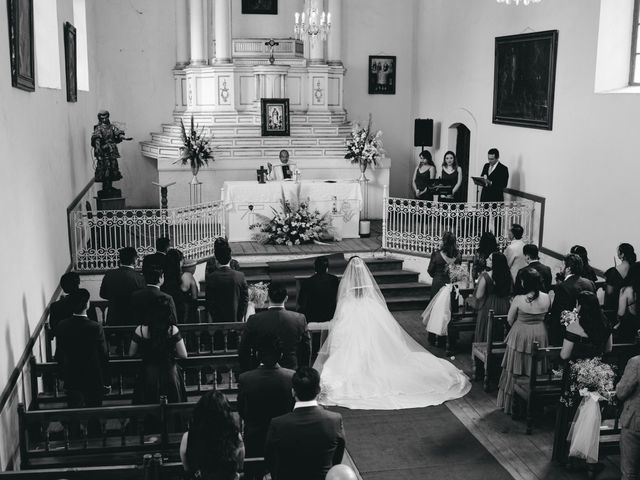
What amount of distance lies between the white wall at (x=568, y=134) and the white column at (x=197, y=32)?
5.63 m

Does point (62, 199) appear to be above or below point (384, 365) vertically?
above

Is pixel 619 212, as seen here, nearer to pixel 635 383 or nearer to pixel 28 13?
pixel 635 383

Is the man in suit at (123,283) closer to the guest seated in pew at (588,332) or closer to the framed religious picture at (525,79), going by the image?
the guest seated in pew at (588,332)

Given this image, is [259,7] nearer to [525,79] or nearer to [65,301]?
[525,79]

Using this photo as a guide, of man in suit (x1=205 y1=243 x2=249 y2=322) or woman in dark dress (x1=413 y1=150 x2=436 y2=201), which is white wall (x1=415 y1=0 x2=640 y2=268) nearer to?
woman in dark dress (x1=413 y1=150 x2=436 y2=201)

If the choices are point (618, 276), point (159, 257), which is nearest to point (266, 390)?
point (159, 257)

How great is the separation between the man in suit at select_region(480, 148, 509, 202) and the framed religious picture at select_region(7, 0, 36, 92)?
805 cm

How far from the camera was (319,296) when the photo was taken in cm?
885

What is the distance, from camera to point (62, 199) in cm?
1082

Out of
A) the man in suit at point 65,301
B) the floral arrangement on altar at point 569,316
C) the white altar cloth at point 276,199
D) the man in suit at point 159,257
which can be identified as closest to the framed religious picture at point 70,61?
the white altar cloth at point 276,199

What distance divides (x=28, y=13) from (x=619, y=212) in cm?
801

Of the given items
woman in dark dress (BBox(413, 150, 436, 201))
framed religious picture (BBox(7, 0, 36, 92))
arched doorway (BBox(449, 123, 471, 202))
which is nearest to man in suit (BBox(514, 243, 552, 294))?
framed religious picture (BBox(7, 0, 36, 92))

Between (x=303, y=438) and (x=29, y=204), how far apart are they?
503cm

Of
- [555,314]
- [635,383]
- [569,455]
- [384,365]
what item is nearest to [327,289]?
[384,365]
